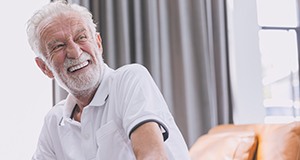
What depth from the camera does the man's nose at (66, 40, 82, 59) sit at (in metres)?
1.62

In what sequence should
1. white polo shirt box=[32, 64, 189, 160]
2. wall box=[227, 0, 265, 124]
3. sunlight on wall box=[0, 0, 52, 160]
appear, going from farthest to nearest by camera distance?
wall box=[227, 0, 265, 124], sunlight on wall box=[0, 0, 52, 160], white polo shirt box=[32, 64, 189, 160]

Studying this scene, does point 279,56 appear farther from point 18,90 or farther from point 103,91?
point 103,91

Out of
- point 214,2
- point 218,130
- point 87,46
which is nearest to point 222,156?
point 218,130

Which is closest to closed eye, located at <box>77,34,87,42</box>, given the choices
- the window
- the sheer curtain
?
the sheer curtain

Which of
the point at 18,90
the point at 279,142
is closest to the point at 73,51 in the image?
the point at 279,142

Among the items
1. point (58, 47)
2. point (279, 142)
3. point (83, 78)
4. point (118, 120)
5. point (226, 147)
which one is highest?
point (58, 47)

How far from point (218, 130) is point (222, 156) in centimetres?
30

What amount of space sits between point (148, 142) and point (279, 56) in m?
2.22

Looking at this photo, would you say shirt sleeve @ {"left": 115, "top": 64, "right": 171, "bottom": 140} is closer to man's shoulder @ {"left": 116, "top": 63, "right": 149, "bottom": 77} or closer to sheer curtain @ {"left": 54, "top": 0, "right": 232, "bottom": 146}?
man's shoulder @ {"left": 116, "top": 63, "right": 149, "bottom": 77}

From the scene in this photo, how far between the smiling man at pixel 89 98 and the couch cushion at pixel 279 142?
62cm

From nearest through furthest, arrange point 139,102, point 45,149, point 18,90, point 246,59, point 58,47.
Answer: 1. point 139,102
2. point 58,47
3. point 45,149
4. point 18,90
5. point 246,59

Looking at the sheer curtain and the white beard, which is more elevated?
the white beard

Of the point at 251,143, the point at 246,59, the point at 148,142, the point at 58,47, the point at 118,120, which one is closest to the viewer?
the point at 148,142

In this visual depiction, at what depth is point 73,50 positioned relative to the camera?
1626mm
